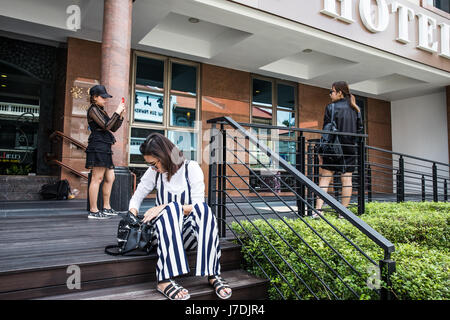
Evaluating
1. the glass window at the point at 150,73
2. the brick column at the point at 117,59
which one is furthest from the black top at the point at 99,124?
the glass window at the point at 150,73

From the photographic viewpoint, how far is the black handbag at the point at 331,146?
4.05 meters

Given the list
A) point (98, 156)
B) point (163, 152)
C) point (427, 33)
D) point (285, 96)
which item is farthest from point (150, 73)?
point (427, 33)

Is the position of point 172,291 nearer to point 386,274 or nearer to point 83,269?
point 83,269

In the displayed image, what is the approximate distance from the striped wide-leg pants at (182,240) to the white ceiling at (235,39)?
4.12 metres

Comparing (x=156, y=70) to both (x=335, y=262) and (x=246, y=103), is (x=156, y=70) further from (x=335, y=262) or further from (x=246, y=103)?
(x=335, y=262)

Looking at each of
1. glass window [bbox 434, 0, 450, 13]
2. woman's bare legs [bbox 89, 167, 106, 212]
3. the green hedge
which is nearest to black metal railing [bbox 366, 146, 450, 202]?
the green hedge

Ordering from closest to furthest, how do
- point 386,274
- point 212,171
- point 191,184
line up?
point 386,274, point 191,184, point 212,171

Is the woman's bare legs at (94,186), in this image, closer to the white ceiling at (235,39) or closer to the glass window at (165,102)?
the white ceiling at (235,39)

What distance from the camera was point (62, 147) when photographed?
→ 254 inches

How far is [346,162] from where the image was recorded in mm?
4148

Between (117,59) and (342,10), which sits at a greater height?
(342,10)

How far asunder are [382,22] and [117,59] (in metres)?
5.77

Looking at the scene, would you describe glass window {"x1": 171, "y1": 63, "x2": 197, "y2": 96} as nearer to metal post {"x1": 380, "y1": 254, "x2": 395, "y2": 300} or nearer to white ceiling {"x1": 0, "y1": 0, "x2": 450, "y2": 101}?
white ceiling {"x1": 0, "y1": 0, "x2": 450, "y2": 101}
